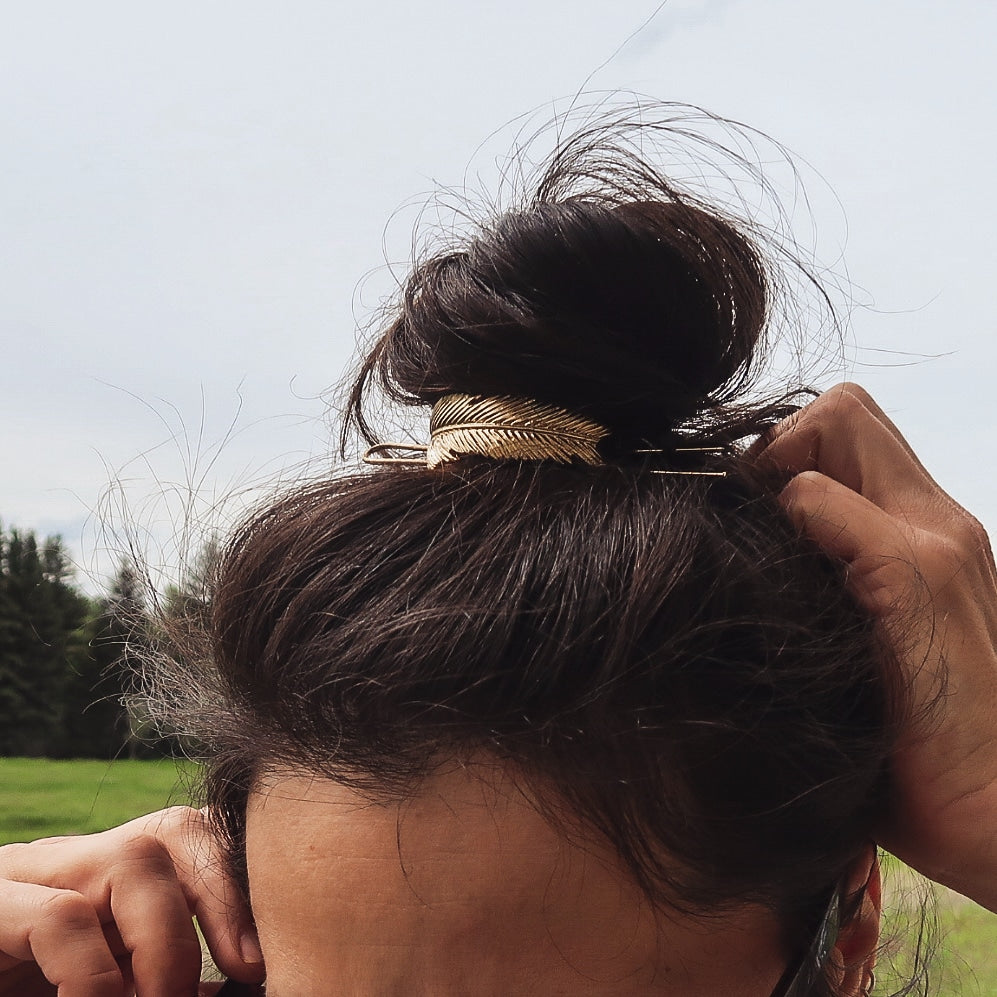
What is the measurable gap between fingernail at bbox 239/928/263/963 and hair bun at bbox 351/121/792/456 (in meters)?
0.61

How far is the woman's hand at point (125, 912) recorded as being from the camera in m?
1.00

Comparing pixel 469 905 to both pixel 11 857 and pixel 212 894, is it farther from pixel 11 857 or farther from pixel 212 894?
A: pixel 11 857

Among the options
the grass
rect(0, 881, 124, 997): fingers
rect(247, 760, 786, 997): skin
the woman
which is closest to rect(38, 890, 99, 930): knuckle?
rect(0, 881, 124, 997): fingers

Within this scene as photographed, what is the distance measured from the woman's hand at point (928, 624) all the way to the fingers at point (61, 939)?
0.76 meters

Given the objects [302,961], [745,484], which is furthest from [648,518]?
[302,961]

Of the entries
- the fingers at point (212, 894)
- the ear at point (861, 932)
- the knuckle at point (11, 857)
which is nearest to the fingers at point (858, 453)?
the ear at point (861, 932)

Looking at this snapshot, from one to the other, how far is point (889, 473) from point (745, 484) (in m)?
0.12

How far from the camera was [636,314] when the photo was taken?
88 cm

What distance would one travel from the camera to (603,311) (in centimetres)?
88

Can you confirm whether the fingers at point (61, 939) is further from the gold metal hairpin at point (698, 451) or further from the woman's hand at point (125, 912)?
the gold metal hairpin at point (698, 451)

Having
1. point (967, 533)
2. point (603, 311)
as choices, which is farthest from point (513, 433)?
point (967, 533)

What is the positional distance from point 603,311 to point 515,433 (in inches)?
5.3

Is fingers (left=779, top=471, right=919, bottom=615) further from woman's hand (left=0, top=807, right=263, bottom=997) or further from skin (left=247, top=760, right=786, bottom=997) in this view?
woman's hand (left=0, top=807, right=263, bottom=997)

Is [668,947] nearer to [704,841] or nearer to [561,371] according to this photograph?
[704,841]
